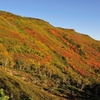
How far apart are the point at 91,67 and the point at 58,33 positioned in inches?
1167

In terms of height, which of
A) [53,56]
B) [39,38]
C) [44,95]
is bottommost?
[44,95]

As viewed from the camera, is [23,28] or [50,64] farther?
[23,28]

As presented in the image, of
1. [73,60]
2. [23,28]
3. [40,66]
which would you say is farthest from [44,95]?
[23,28]

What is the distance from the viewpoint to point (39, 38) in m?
80.4

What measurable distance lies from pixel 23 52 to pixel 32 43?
479 inches

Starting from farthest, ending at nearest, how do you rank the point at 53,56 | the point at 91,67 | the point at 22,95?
the point at 91,67
the point at 53,56
the point at 22,95

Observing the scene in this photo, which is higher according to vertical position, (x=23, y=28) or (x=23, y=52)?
(x=23, y=28)

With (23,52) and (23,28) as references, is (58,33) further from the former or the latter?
(23,52)

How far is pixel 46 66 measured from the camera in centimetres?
5847

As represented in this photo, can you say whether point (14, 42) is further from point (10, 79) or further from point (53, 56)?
point (10, 79)

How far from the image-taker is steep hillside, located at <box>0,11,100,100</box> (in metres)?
35.8

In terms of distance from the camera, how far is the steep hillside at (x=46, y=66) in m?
35.8

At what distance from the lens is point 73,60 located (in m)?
74.2

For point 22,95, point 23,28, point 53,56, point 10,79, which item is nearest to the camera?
point 22,95
